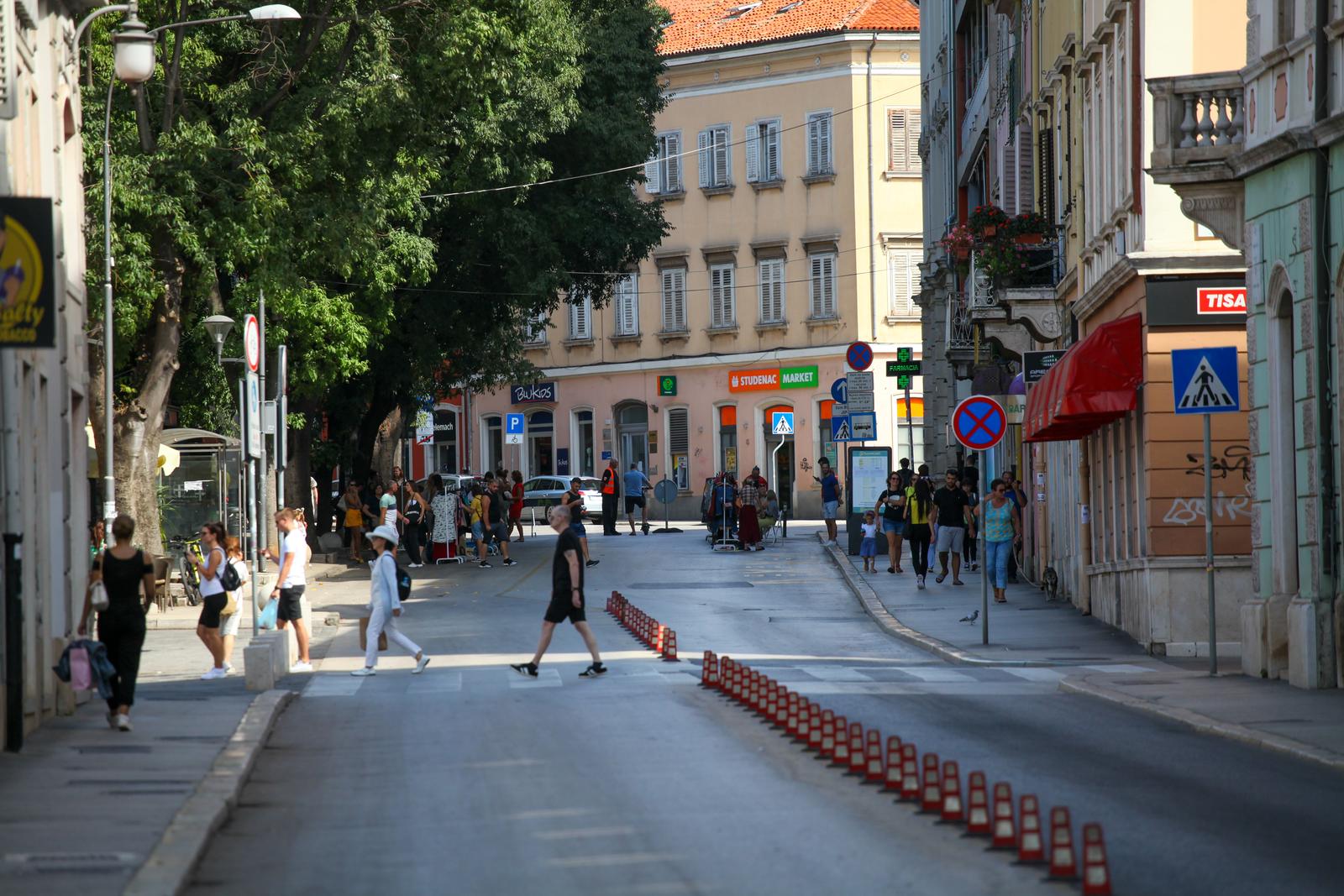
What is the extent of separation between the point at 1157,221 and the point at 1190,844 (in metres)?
14.8

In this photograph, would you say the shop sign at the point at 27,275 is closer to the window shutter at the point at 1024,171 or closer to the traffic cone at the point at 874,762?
the traffic cone at the point at 874,762

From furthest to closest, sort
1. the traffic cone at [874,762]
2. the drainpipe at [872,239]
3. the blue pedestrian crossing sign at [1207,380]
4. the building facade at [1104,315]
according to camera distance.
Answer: the drainpipe at [872,239]
the building facade at [1104,315]
the blue pedestrian crossing sign at [1207,380]
the traffic cone at [874,762]

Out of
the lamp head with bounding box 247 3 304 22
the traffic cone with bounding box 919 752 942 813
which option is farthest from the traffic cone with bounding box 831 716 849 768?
the lamp head with bounding box 247 3 304 22

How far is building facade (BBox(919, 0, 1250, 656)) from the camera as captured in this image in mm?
23172

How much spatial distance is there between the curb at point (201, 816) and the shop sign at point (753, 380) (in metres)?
51.4

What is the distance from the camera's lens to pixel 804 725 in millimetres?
14883

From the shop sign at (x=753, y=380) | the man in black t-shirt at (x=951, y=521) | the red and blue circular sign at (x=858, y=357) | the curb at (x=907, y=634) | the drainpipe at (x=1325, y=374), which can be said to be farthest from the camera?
the shop sign at (x=753, y=380)

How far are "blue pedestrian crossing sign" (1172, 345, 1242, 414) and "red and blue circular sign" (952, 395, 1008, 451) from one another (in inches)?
228

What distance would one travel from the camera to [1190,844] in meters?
9.67

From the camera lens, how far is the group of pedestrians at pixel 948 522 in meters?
30.2

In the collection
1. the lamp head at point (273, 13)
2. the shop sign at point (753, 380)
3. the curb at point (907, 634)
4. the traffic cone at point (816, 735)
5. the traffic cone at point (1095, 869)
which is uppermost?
the lamp head at point (273, 13)

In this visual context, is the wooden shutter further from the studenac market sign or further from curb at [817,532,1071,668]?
the studenac market sign

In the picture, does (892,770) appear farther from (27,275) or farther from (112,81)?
(112,81)

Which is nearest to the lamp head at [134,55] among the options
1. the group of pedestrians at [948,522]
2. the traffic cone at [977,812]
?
the group of pedestrians at [948,522]
